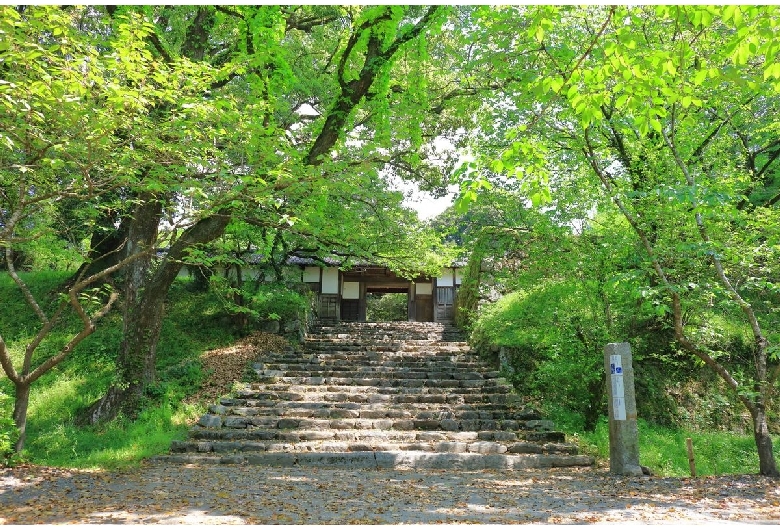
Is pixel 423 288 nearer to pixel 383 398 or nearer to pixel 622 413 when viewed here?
pixel 383 398

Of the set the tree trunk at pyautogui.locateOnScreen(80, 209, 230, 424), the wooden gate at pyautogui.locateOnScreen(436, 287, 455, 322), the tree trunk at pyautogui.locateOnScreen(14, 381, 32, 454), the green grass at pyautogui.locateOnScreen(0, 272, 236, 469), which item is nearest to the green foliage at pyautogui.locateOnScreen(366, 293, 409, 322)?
the wooden gate at pyautogui.locateOnScreen(436, 287, 455, 322)

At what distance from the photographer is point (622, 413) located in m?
7.04

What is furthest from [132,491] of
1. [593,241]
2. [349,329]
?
[349,329]

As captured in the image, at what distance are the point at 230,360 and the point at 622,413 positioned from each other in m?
8.38

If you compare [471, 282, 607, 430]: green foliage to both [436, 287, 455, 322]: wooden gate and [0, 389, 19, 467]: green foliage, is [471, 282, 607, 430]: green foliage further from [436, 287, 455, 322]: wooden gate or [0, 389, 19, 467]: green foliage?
[436, 287, 455, 322]: wooden gate

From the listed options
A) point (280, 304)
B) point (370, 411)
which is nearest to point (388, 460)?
point (370, 411)

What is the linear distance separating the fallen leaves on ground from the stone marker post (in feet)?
23.3

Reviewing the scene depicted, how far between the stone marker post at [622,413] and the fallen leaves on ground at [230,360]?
23.3ft

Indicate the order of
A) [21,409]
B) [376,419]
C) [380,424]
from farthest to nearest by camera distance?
[376,419], [380,424], [21,409]

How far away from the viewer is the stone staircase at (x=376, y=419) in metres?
7.76

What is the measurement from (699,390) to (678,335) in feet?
18.0

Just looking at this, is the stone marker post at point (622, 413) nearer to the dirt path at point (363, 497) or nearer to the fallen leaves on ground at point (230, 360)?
the dirt path at point (363, 497)

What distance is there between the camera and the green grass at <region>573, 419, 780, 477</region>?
8250 millimetres

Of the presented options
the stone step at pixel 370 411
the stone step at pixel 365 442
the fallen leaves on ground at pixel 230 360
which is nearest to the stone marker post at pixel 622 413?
the stone step at pixel 365 442
